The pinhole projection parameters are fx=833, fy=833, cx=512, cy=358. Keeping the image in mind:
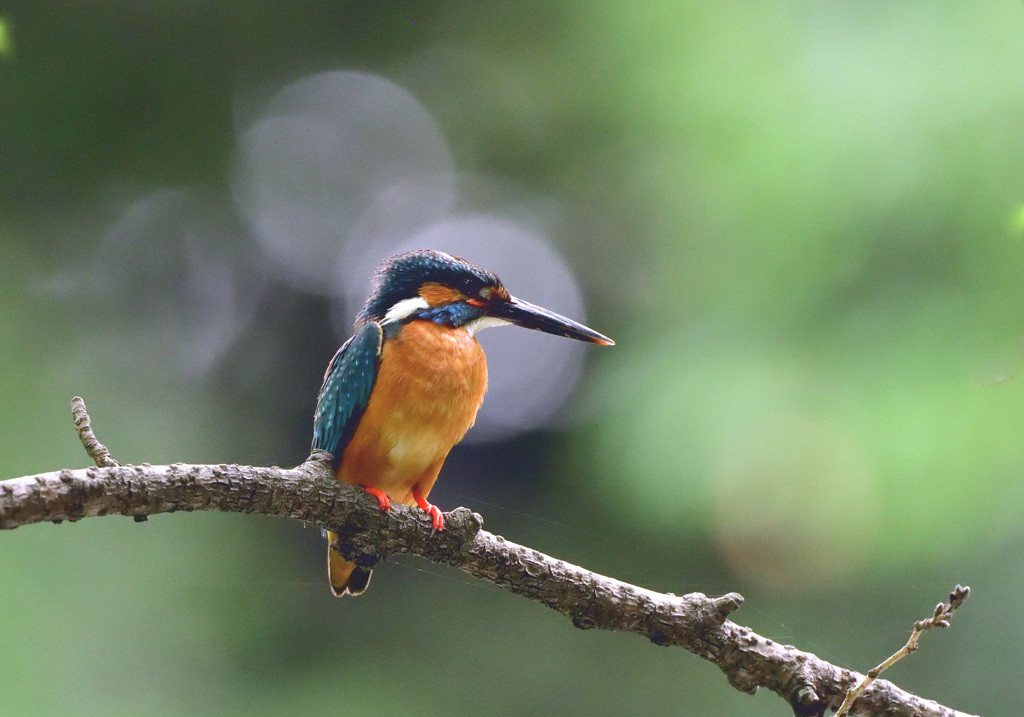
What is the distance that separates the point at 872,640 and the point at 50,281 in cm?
321

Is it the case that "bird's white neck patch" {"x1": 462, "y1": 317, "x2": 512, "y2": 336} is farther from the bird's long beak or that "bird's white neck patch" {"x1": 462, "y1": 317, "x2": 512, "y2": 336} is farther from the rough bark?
the rough bark

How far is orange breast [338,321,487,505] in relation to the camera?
1787 millimetres

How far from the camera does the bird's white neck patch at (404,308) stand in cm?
199

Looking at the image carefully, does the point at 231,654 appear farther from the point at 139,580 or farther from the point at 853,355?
the point at 853,355

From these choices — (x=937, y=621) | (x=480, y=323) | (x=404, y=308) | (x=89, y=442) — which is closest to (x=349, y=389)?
(x=404, y=308)

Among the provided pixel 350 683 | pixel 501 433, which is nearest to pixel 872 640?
pixel 501 433

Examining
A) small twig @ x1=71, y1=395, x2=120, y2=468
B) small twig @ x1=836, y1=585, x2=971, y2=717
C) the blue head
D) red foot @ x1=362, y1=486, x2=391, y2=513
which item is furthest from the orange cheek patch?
small twig @ x1=836, y1=585, x2=971, y2=717

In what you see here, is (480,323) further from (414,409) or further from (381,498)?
(381,498)

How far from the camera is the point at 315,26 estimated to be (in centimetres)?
388

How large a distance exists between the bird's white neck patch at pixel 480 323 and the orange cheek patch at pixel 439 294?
0.07 metres

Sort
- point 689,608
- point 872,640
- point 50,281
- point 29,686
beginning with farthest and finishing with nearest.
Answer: point 50,281
point 872,640
point 29,686
point 689,608

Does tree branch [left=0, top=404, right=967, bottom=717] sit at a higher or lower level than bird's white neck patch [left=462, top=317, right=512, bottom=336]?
lower

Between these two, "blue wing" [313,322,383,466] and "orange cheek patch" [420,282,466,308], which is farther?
"orange cheek patch" [420,282,466,308]

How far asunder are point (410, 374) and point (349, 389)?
15 centimetres
